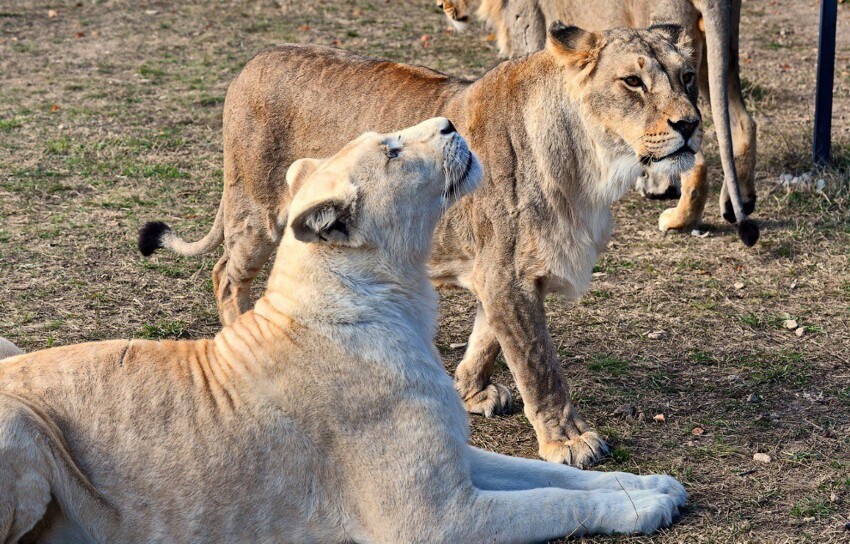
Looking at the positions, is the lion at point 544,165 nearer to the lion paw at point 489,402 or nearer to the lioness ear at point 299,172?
the lion paw at point 489,402

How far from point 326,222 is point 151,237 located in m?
2.30

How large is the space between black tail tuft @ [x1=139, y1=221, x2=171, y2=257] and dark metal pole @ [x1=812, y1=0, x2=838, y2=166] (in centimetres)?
433

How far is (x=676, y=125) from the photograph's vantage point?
4156 mm

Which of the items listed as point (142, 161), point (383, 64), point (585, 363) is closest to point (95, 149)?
point (142, 161)

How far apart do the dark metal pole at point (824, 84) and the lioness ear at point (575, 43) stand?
3.54 m

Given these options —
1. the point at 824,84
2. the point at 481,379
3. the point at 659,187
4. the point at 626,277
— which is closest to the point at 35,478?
the point at 481,379

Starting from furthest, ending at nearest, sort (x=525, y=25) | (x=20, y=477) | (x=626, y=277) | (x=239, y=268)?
1. (x=525, y=25)
2. (x=626, y=277)
3. (x=239, y=268)
4. (x=20, y=477)

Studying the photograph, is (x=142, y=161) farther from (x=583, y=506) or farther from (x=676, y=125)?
(x=583, y=506)

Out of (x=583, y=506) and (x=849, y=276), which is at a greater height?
(x=583, y=506)

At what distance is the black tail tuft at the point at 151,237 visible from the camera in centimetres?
541

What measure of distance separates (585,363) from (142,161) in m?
4.09

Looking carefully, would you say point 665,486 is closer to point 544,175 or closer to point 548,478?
point 548,478

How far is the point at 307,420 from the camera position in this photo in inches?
134

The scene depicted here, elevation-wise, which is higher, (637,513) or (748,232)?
(748,232)
